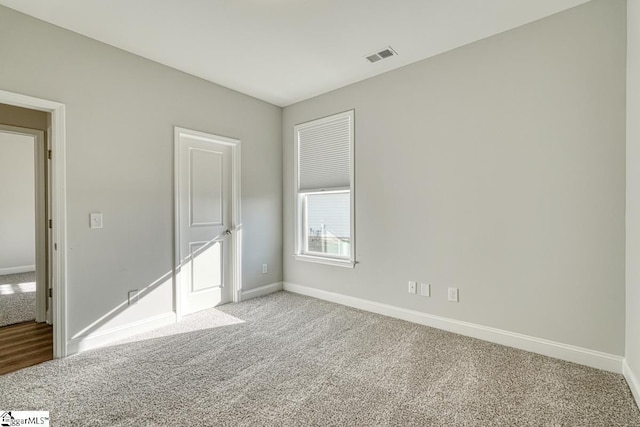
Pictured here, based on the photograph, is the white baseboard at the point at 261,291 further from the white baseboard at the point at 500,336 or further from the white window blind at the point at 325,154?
the white window blind at the point at 325,154

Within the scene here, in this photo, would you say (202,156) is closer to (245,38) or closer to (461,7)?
(245,38)

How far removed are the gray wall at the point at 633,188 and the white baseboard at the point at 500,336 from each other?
0.18 metres

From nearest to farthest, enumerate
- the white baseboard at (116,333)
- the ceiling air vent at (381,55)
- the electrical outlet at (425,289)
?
the white baseboard at (116,333) < the ceiling air vent at (381,55) < the electrical outlet at (425,289)

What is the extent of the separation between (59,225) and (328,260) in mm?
2777

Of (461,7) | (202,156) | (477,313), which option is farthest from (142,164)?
(477,313)

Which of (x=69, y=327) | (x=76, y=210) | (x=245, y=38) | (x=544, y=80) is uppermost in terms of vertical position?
(x=245, y=38)

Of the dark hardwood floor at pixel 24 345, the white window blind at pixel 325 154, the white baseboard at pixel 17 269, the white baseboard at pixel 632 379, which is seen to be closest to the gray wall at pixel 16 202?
the white baseboard at pixel 17 269

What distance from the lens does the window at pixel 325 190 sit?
149 inches

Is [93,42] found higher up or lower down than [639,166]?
higher up

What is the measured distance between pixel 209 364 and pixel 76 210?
178 cm

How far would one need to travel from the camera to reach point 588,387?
202 cm

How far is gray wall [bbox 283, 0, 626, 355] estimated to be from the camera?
2.22 metres

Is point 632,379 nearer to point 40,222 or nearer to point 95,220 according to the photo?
point 95,220

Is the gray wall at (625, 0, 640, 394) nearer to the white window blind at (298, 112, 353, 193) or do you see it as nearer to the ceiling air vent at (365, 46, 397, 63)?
the ceiling air vent at (365, 46, 397, 63)
